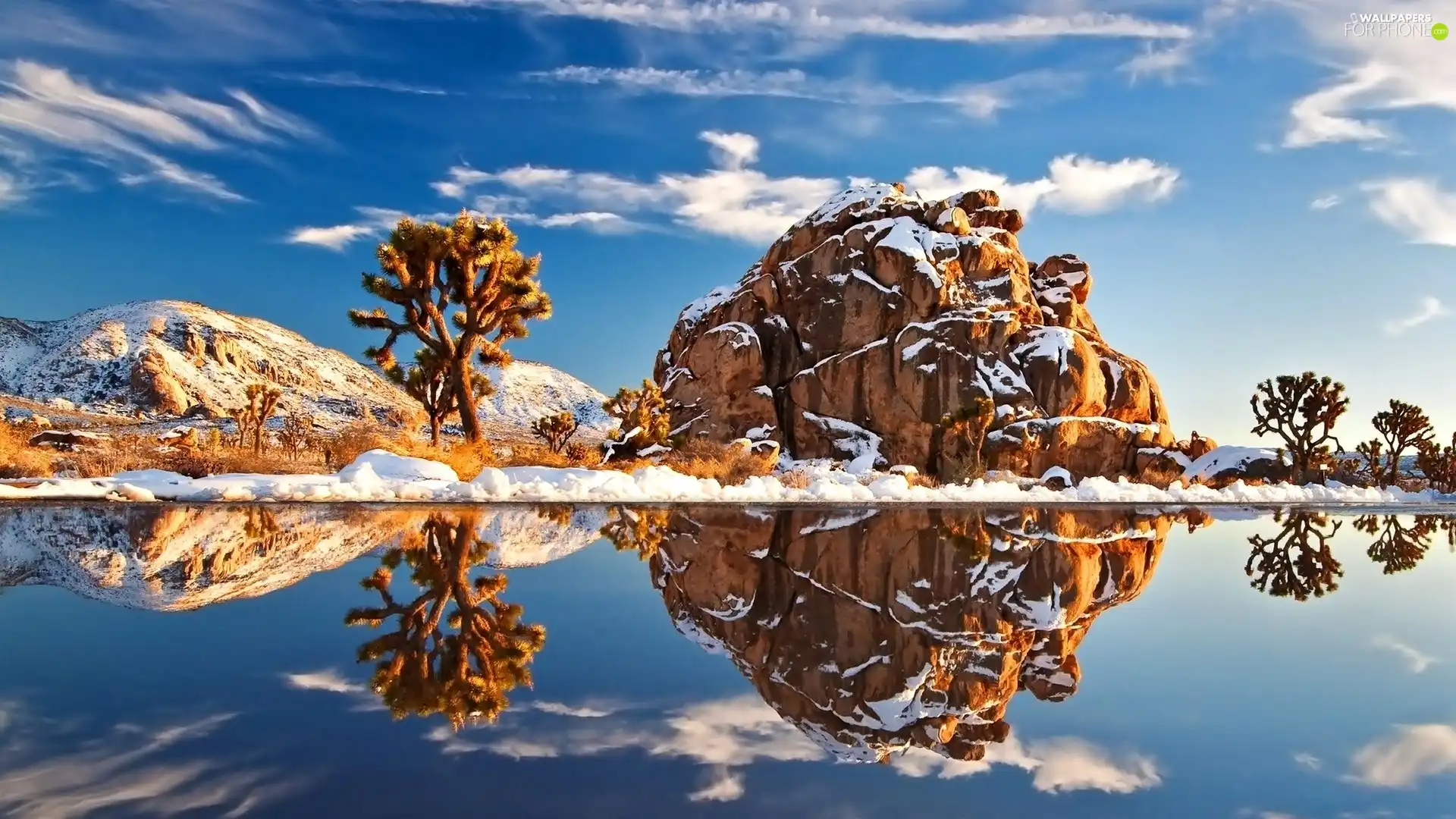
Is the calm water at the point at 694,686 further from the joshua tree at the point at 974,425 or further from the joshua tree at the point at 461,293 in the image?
the joshua tree at the point at 974,425

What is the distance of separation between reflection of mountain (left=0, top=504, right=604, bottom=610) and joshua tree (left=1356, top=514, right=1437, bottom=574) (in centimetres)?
1149

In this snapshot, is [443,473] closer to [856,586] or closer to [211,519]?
[211,519]

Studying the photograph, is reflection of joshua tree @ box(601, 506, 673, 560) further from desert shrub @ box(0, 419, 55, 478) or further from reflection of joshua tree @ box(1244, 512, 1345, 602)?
desert shrub @ box(0, 419, 55, 478)

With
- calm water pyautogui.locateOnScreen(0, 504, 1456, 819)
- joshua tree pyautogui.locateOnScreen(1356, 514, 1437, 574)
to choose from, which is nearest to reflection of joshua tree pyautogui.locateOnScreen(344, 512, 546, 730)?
calm water pyautogui.locateOnScreen(0, 504, 1456, 819)

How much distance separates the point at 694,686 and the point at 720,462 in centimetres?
2520

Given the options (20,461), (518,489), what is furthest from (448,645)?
(20,461)

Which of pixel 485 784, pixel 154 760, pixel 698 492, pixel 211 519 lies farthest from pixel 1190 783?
pixel 698 492

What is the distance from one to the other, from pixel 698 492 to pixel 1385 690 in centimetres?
1569

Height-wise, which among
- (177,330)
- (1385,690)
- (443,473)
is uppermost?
(177,330)

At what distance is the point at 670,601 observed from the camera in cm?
679

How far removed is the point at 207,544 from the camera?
898 cm

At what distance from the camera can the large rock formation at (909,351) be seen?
42.6 metres

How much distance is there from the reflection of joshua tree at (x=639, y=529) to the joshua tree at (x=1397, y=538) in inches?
370

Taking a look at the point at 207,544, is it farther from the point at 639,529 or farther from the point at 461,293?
the point at 461,293
